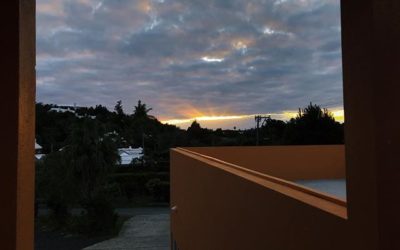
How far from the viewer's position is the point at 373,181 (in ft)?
5.57

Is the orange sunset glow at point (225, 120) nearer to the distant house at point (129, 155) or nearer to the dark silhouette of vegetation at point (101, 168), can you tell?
the dark silhouette of vegetation at point (101, 168)

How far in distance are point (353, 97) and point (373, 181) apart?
0.34 metres

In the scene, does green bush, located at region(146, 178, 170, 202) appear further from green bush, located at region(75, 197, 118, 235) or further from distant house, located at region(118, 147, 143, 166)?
green bush, located at region(75, 197, 118, 235)

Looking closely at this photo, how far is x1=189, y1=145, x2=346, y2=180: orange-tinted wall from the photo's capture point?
571 inches

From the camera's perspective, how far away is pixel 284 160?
577 inches

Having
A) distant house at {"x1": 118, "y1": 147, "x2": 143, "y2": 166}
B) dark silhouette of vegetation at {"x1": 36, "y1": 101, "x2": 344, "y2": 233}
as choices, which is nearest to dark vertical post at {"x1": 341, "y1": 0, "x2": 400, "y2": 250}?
dark silhouette of vegetation at {"x1": 36, "y1": 101, "x2": 344, "y2": 233}

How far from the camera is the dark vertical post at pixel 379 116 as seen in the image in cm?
167

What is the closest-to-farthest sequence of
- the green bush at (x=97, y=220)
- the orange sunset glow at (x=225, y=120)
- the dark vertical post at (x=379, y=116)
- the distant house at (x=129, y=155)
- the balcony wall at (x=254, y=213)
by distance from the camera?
the dark vertical post at (x=379, y=116) → the balcony wall at (x=254, y=213) → the green bush at (x=97, y=220) → the distant house at (x=129, y=155) → the orange sunset glow at (x=225, y=120)

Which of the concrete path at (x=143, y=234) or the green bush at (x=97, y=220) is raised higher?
the green bush at (x=97, y=220)

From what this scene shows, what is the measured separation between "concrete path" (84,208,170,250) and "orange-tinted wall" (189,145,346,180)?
31.0ft

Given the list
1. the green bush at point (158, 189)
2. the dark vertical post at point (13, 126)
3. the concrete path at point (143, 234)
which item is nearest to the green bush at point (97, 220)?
the concrete path at point (143, 234)

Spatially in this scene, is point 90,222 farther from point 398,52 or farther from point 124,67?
point 398,52

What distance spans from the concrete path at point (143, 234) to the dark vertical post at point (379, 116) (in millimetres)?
21443

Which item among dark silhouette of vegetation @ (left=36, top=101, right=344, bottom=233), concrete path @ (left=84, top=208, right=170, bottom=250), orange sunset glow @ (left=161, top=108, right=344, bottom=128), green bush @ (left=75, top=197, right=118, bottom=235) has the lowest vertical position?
concrete path @ (left=84, top=208, right=170, bottom=250)
